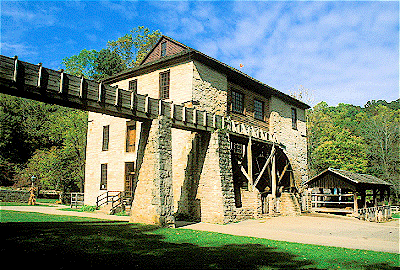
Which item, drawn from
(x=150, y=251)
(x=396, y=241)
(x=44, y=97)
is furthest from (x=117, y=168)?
(x=396, y=241)

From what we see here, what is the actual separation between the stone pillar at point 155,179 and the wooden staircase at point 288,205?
33.6ft

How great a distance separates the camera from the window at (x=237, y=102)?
841 inches

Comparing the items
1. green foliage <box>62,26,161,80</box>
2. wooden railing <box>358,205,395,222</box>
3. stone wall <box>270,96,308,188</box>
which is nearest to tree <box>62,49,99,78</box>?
green foliage <box>62,26,161,80</box>

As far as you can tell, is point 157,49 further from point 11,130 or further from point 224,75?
point 11,130

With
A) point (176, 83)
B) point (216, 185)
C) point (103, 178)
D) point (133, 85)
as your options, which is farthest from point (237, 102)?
point (103, 178)

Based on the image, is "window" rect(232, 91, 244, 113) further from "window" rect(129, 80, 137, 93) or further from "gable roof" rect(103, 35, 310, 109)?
"window" rect(129, 80, 137, 93)

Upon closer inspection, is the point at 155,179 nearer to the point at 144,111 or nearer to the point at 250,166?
the point at 144,111

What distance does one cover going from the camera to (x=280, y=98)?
26344mm

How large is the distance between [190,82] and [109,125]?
8561mm

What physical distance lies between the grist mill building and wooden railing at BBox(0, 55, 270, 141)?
0.44 ft

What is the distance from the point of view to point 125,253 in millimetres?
7375

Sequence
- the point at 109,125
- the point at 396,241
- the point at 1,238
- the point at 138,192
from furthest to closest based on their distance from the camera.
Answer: the point at 109,125
the point at 138,192
the point at 396,241
the point at 1,238

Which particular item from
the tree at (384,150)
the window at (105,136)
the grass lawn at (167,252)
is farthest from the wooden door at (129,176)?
the tree at (384,150)

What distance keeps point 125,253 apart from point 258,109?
1809 cm
